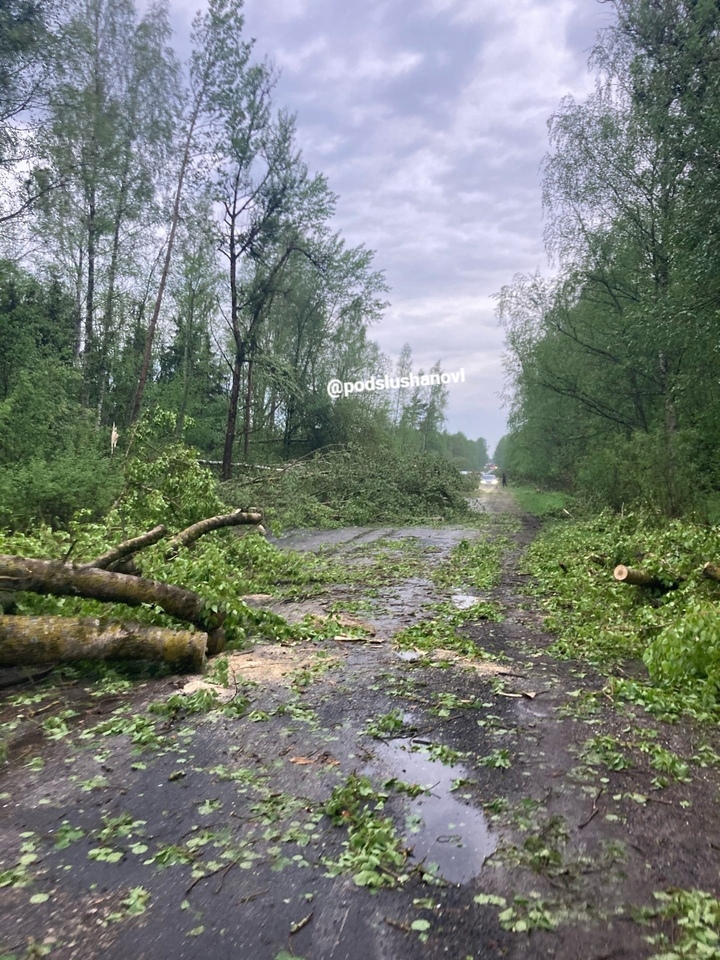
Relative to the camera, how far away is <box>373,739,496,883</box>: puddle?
2.51 metres

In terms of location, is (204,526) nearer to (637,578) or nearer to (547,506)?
(637,578)

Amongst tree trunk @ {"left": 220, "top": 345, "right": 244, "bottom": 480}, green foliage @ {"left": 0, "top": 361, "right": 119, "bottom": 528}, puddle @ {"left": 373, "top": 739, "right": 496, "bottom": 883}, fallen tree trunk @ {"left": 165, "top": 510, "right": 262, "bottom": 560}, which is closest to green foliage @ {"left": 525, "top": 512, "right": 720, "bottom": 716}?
puddle @ {"left": 373, "top": 739, "right": 496, "bottom": 883}

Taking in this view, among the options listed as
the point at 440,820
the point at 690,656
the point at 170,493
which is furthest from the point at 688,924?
the point at 170,493

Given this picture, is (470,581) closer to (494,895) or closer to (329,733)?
(329,733)

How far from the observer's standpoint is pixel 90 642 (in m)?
4.40

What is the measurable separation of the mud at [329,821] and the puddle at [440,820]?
12mm

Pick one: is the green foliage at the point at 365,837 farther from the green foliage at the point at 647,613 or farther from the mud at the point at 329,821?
the green foliage at the point at 647,613

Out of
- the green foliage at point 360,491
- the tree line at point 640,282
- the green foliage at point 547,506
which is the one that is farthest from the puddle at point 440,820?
the green foliage at point 547,506

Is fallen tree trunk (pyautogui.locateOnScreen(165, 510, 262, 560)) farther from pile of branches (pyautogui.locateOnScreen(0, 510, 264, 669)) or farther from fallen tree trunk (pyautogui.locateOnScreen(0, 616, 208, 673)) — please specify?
fallen tree trunk (pyautogui.locateOnScreen(0, 616, 208, 673))

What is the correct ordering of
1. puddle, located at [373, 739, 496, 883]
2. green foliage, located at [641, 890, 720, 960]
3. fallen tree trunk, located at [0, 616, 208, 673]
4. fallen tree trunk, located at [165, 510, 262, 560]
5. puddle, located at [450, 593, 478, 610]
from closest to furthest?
green foliage, located at [641, 890, 720, 960] → puddle, located at [373, 739, 496, 883] → fallen tree trunk, located at [0, 616, 208, 673] → fallen tree trunk, located at [165, 510, 262, 560] → puddle, located at [450, 593, 478, 610]

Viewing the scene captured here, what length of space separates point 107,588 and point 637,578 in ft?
16.7

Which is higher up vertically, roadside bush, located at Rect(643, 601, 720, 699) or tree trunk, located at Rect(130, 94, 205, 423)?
tree trunk, located at Rect(130, 94, 205, 423)

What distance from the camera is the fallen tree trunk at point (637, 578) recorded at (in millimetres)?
6609

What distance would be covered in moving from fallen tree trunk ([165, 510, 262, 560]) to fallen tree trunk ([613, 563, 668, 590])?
4455 mm
